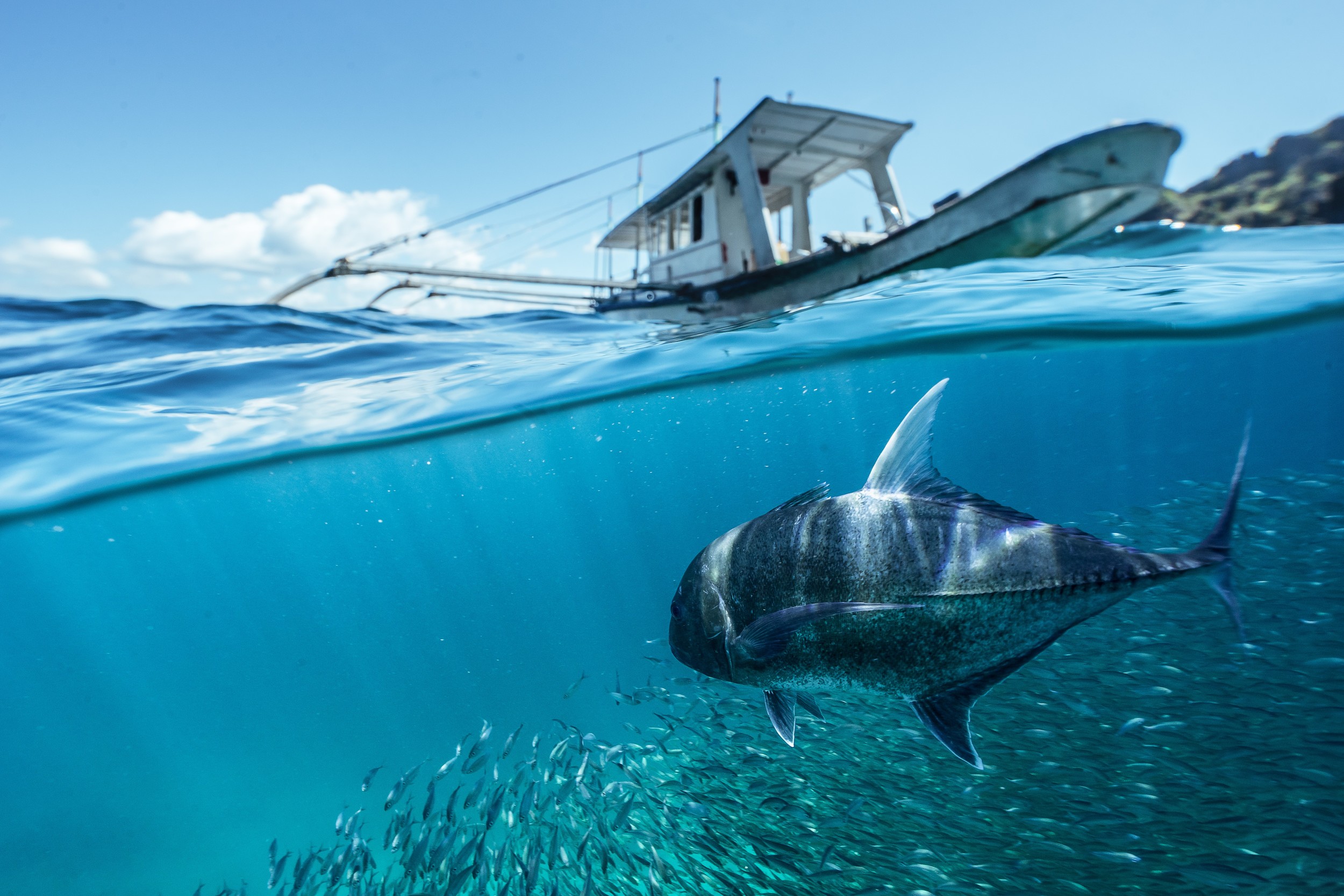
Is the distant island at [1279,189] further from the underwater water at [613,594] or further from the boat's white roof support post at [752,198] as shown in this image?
the boat's white roof support post at [752,198]

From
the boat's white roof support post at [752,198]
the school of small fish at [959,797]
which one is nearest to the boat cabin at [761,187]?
the boat's white roof support post at [752,198]

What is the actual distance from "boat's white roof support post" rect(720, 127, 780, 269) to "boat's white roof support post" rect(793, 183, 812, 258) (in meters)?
2.95

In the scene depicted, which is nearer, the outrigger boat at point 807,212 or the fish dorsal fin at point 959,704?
the fish dorsal fin at point 959,704

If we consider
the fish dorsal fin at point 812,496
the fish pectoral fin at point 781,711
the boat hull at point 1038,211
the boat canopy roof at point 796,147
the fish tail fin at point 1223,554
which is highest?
the boat canopy roof at point 796,147

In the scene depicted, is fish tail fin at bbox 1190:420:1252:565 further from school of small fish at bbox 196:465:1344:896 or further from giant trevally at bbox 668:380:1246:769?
school of small fish at bbox 196:465:1344:896

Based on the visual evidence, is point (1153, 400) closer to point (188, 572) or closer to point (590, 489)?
point (590, 489)

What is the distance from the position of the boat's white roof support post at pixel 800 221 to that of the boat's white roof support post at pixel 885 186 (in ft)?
5.25

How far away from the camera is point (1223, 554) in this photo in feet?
6.26

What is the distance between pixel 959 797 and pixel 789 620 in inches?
111

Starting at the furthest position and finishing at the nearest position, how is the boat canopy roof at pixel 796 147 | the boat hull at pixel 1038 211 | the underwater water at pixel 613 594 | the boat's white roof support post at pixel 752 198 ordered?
the boat's white roof support post at pixel 752 198, the boat canopy roof at pixel 796 147, the boat hull at pixel 1038 211, the underwater water at pixel 613 594

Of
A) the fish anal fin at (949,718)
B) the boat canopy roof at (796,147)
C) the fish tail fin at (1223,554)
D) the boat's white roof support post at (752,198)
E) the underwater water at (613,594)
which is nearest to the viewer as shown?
the fish tail fin at (1223,554)

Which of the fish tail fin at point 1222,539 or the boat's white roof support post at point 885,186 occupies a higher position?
the boat's white roof support post at point 885,186

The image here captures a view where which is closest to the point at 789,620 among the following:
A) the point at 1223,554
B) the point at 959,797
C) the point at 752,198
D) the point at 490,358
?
the point at 1223,554

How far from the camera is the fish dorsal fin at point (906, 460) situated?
206 centimetres
